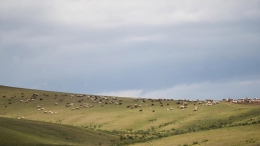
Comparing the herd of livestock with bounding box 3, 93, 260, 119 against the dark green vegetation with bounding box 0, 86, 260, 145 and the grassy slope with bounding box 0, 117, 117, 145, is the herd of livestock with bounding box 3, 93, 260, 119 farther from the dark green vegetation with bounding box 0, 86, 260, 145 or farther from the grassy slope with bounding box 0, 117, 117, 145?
the grassy slope with bounding box 0, 117, 117, 145

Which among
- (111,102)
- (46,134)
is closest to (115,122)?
(46,134)

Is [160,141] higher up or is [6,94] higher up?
[6,94]

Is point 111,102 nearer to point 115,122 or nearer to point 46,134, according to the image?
point 115,122

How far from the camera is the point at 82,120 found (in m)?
103

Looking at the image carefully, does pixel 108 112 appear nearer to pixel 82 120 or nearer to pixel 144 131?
pixel 82 120

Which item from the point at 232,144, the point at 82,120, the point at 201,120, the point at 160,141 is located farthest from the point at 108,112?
the point at 232,144

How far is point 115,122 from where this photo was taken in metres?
97.6

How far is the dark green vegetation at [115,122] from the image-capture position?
6144 centimetres

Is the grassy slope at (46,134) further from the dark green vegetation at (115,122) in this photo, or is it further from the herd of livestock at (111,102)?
the herd of livestock at (111,102)

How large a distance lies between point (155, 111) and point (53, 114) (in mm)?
25303

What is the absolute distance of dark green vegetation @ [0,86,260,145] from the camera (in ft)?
202

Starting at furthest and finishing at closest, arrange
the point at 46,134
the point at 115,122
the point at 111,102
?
1. the point at 111,102
2. the point at 115,122
3. the point at 46,134

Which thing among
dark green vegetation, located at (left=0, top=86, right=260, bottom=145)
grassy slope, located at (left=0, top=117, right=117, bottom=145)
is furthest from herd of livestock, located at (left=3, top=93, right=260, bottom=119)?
grassy slope, located at (left=0, top=117, right=117, bottom=145)

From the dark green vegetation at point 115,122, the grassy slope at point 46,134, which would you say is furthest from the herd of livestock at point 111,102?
the grassy slope at point 46,134
